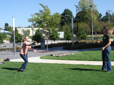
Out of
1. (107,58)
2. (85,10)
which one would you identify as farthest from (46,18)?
(85,10)

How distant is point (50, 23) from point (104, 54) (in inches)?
635

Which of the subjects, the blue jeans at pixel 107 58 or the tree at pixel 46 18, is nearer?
the blue jeans at pixel 107 58

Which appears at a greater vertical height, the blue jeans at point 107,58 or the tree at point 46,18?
the tree at point 46,18

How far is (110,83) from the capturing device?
231 inches

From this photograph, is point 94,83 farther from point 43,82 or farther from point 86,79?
point 43,82

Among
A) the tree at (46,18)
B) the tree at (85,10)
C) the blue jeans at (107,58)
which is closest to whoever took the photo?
the blue jeans at (107,58)

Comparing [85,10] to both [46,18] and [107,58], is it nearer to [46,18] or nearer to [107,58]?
[46,18]

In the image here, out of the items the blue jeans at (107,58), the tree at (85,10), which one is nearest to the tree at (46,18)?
the blue jeans at (107,58)

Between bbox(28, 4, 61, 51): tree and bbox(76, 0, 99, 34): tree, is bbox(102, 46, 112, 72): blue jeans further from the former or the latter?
bbox(76, 0, 99, 34): tree

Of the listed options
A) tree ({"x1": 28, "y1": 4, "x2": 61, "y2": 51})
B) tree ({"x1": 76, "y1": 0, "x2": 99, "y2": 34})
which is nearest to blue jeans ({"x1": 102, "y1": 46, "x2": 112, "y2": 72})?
tree ({"x1": 28, "y1": 4, "x2": 61, "y2": 51})

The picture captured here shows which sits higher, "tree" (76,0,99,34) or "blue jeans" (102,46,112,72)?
"tree" (76,0,99,34)

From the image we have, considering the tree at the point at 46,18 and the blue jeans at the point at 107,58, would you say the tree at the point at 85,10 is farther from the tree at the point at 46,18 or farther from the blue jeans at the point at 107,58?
the blue jeans at the point at 107,58

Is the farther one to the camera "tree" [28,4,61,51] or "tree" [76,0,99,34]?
"tree" [76,0,99,34]

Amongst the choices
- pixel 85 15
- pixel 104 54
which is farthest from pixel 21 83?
pixel 85 15
